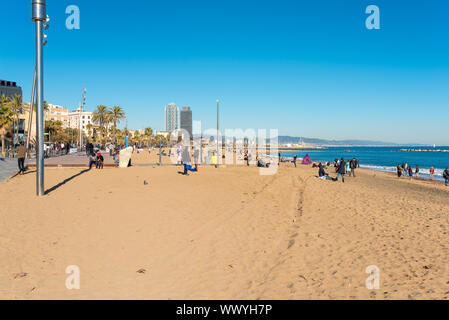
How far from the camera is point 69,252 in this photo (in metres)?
6.31

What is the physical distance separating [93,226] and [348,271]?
6541 millimetres

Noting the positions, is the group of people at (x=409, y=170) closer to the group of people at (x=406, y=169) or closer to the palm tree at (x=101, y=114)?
the group of people at (x=406, y=169)

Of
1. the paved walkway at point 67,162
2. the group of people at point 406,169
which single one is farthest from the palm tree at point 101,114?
the group of people at point 406,169

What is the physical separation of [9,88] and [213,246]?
127551 mm

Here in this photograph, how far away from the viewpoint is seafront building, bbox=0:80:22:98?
4055 inches

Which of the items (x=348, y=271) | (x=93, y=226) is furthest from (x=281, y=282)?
(x=93, y=226)

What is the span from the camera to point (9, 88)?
105 metres

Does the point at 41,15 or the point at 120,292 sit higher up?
the point at 41,15

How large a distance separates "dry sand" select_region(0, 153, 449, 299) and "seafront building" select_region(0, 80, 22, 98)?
11612cm

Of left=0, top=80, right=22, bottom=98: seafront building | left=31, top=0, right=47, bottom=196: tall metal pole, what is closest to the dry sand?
left=31, top=0, right=47, bottom=196: tall metal pole

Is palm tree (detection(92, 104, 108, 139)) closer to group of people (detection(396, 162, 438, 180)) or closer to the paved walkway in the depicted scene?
the paved walkway
